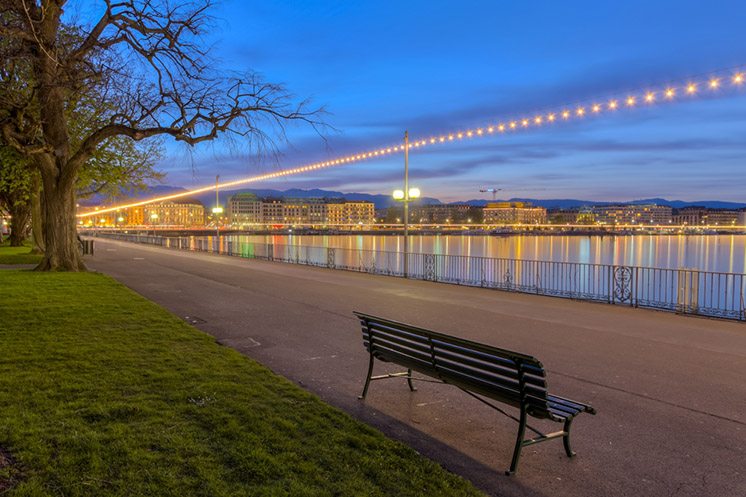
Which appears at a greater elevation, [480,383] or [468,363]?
[468,363]

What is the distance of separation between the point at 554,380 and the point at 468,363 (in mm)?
2468

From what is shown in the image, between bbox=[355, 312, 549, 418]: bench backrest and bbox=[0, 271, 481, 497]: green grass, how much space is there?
0.86 meters

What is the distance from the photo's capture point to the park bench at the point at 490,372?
4.52m

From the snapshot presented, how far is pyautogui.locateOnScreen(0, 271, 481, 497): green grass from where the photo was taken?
157 inches

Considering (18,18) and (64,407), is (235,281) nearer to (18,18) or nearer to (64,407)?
(18,18)

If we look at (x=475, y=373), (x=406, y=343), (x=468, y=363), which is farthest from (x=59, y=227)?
(x=475, y=373)

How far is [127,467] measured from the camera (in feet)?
13.7

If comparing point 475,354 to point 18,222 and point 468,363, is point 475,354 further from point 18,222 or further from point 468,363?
point 18,222

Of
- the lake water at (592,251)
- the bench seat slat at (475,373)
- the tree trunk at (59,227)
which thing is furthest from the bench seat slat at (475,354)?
the lake water at (592,251)

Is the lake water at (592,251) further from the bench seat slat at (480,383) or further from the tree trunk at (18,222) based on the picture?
the bench seat slat at (480,383)

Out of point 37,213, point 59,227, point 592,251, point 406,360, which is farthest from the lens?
point 592,251

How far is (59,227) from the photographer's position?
19.1 m

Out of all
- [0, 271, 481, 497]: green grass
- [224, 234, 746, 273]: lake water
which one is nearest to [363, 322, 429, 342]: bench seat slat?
[0, 271, 481, 497]: green grass

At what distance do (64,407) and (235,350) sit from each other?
3132mm
